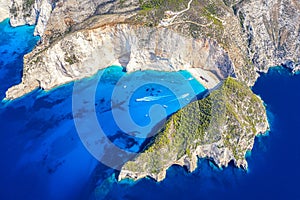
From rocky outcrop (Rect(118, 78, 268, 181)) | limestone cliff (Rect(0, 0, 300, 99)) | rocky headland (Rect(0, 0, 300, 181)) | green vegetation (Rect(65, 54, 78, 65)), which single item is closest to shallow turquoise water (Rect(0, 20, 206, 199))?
rocky headland (Rect(0, 0, 300, 181))

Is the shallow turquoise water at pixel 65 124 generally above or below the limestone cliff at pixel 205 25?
below

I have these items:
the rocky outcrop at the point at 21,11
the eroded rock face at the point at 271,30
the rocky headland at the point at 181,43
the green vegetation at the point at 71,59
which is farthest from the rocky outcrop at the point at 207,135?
the rocky outcrop at the point at 21,11

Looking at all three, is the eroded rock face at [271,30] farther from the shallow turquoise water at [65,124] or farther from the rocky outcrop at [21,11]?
the rocky outcrop at [21,11]

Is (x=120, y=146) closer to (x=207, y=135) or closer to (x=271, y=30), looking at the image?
(x=207, y=135)

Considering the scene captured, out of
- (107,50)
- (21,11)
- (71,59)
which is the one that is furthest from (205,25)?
(21,11)

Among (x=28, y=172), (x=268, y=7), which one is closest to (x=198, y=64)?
(x=268, y=7)

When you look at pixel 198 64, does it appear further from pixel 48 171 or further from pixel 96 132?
pixel 48 171
